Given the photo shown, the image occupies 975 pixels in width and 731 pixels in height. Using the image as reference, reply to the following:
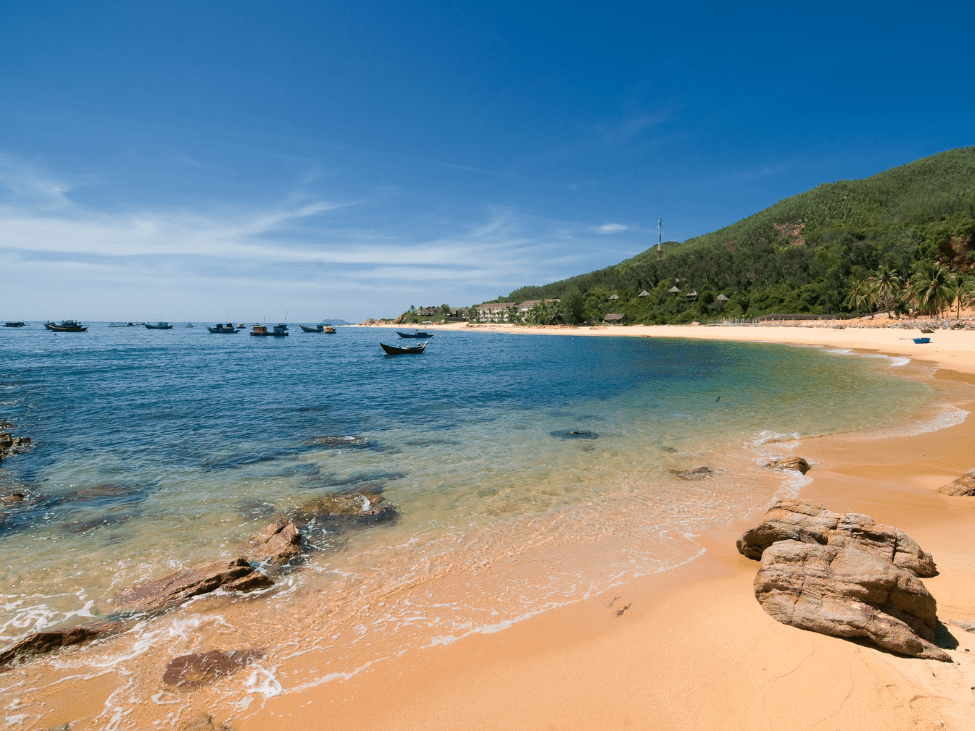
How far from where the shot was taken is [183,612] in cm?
569

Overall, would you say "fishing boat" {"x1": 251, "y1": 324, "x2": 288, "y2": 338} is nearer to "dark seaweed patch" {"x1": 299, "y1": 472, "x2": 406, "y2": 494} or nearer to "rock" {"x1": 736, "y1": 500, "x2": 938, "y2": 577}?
"dark seaweed patch" {"x1": 299, "y1": 472, "x2": 406, "y2": 494}

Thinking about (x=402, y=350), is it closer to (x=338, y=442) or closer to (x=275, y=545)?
(x=338, y=442)

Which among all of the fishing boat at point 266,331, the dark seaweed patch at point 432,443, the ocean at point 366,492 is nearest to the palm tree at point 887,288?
the ocean at point 366,492

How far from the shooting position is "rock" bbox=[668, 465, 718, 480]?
413 inches

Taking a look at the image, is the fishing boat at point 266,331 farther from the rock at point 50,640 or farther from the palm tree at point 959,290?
the palm tree at point 959,290

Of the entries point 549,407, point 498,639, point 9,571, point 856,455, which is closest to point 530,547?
point 498,639

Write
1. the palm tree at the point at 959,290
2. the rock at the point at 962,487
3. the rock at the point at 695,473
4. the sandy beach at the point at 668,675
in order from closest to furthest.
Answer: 1. the sandy beach at the point at 668,675
2. the rock at the point at 962,487
3. the rock at the point at 695,473
4. the palm tree at the point at 959,290

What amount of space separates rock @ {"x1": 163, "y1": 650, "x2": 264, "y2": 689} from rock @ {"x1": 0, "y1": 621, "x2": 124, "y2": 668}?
1.36m

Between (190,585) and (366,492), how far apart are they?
4158 mm

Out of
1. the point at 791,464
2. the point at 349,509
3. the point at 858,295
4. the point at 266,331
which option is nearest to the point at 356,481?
the point at 349,509

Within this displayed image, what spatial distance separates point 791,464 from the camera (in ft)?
35.3

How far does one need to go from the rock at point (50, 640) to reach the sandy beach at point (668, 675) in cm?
286

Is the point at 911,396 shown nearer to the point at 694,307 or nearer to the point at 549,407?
the point at 549,407

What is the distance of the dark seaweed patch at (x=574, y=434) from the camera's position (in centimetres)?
1478
